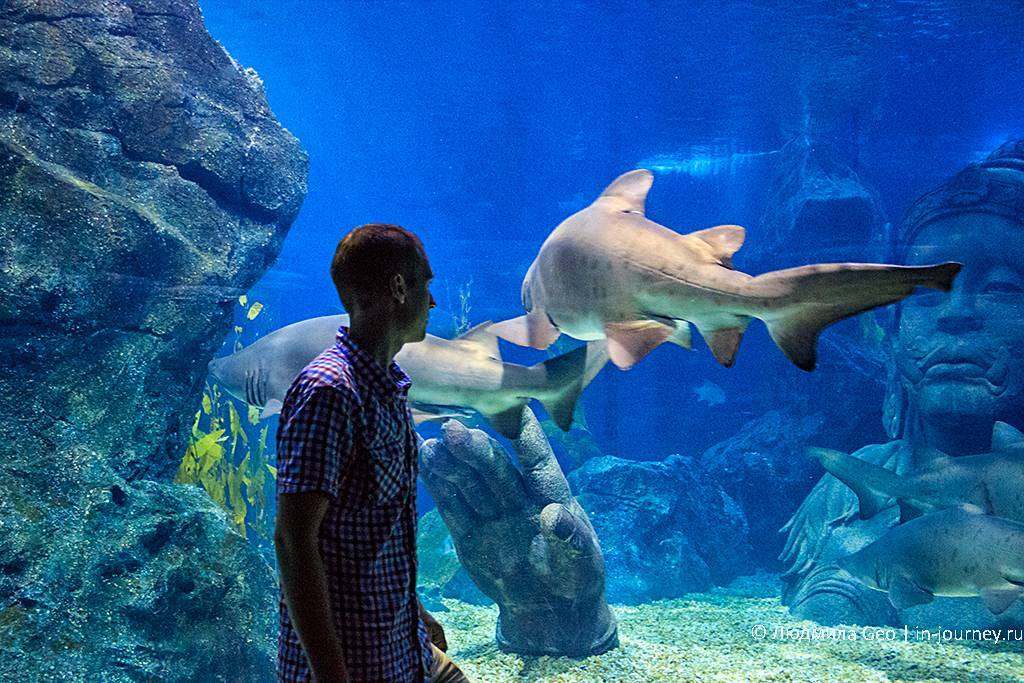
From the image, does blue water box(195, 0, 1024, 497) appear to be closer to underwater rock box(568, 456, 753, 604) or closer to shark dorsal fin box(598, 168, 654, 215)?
underwater rock box(568, 456, 753, 604)

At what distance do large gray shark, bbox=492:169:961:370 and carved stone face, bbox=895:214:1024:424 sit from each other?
6.53 m

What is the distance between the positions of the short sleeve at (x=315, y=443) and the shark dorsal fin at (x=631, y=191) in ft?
5.60

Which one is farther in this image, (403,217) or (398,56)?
(403,217)

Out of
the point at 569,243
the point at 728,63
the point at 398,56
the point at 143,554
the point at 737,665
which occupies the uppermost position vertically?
the point at 398,56

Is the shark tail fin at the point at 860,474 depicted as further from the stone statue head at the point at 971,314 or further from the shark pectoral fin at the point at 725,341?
the shark pectoral fin at the point at 725,341

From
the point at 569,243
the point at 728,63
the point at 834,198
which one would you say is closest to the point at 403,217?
the point at 728,63

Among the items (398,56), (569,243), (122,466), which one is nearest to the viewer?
(569,243)

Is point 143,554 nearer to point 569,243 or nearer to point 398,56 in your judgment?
point 569,243

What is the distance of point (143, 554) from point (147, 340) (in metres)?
1.77

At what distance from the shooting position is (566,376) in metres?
2.93

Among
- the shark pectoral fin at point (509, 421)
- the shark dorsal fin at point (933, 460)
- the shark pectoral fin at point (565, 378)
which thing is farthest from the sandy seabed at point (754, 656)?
the shark pectoral fin at point (565, 378)

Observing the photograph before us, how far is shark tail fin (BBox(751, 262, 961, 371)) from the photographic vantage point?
1591 mm

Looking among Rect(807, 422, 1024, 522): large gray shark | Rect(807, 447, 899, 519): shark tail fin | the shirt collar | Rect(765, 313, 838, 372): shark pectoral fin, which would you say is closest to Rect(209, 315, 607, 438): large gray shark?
Rect(765, 313, 838, 372): shark pectoral fin

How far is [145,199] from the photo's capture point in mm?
5590
